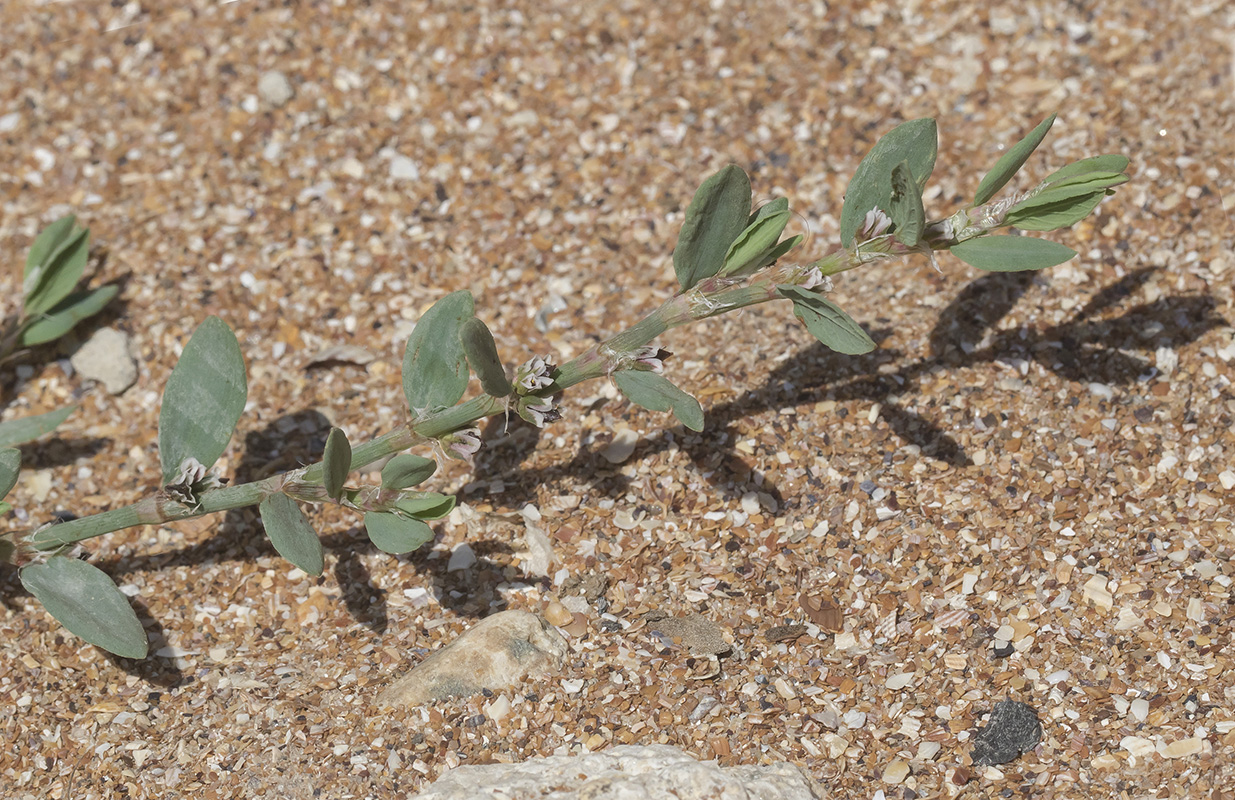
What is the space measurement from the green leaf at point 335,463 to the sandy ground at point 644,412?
41 cm

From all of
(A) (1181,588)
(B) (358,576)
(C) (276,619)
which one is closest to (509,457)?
(B) (358,576)

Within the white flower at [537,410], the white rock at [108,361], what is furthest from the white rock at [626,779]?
the white rock at [108,361]

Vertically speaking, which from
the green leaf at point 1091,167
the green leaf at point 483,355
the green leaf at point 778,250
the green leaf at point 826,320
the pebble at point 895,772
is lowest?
the pebble at point 895,772

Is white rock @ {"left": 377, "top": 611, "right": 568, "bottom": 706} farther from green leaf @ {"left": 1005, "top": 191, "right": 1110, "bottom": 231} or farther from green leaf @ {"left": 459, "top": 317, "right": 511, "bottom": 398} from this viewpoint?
green leaf @ {"left": 1005, "top": 191, "right": 1110, "bottom": 231}

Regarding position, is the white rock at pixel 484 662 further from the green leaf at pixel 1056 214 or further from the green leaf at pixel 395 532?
the green leaf at pixel 1056 214

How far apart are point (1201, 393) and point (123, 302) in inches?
82.9

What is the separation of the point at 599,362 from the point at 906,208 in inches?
17.8

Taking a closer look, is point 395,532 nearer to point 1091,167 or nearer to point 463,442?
point 463,442

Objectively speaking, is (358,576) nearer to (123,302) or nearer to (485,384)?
(485,384)

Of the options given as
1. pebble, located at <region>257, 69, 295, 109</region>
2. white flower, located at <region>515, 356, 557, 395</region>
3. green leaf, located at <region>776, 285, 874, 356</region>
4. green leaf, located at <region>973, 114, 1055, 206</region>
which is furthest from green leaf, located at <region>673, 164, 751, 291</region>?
pebble, located at <region>257, 69, 295, 109</region>

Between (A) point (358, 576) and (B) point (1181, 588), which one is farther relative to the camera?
(A) point (358, 576)

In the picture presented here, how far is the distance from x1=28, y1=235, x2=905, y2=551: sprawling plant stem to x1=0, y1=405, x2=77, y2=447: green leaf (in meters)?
0.48

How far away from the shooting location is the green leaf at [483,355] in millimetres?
1352

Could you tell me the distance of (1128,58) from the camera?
244 centimetres
